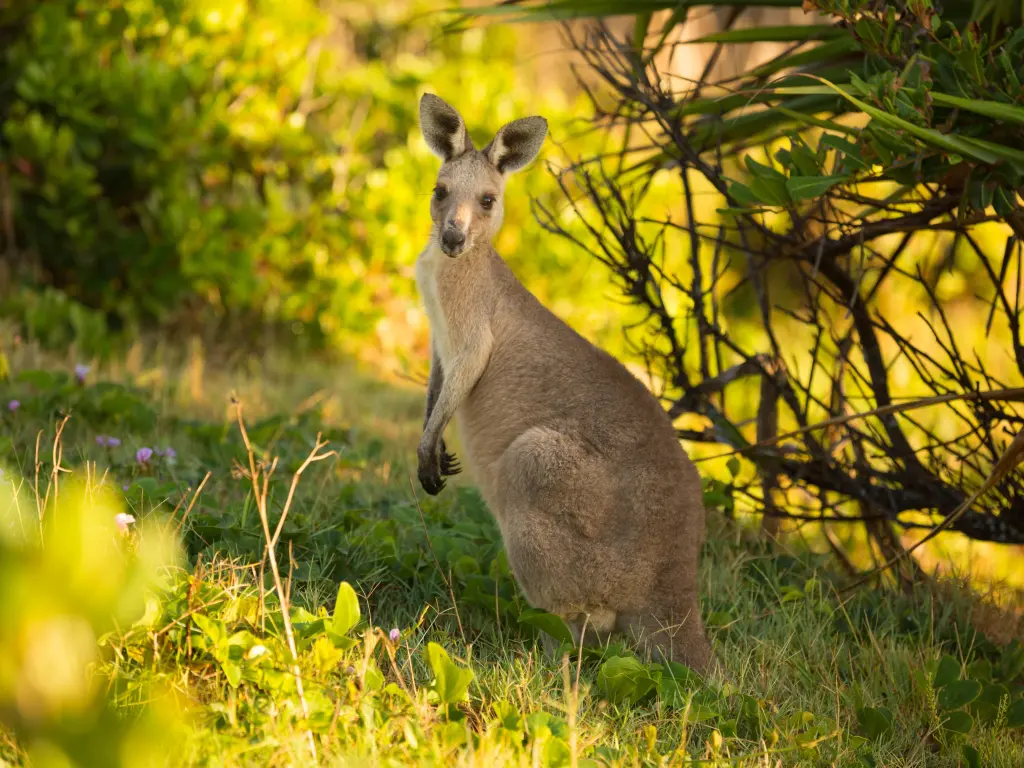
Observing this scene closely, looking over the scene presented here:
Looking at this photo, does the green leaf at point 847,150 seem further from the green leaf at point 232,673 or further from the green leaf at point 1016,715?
the green leaf at point 232,673

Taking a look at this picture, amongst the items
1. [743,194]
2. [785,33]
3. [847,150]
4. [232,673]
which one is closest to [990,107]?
[847,150]

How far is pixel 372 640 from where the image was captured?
236cm

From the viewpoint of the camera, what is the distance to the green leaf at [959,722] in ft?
9.70

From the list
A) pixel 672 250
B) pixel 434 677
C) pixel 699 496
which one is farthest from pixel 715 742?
pixel 672 250

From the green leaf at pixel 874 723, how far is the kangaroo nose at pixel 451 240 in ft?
5.76

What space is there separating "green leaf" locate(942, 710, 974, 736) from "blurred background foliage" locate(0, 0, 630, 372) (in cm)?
453

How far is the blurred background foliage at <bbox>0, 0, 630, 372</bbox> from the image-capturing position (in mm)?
6445

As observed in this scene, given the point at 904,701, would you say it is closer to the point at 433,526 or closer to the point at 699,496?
the point at 699,496

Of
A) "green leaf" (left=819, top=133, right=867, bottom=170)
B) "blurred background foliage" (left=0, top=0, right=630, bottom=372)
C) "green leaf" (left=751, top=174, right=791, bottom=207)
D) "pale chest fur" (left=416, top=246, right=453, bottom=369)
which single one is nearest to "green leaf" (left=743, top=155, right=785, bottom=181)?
"green leaf" (left=751, top=174, right=791, bottom=207)

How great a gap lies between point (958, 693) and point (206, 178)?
5669mm

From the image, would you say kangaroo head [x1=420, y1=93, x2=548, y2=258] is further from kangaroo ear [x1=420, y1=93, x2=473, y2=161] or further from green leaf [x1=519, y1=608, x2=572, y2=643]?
green leaf [x1=519, y1=608, x2=572, y2=643]

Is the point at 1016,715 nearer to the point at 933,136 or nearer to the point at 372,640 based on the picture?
the point at 933,136

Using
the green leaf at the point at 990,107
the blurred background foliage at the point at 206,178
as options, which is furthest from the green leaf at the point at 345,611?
the blurred background foliage at the point at 206,178

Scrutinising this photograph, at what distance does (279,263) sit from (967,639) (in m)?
4.80
